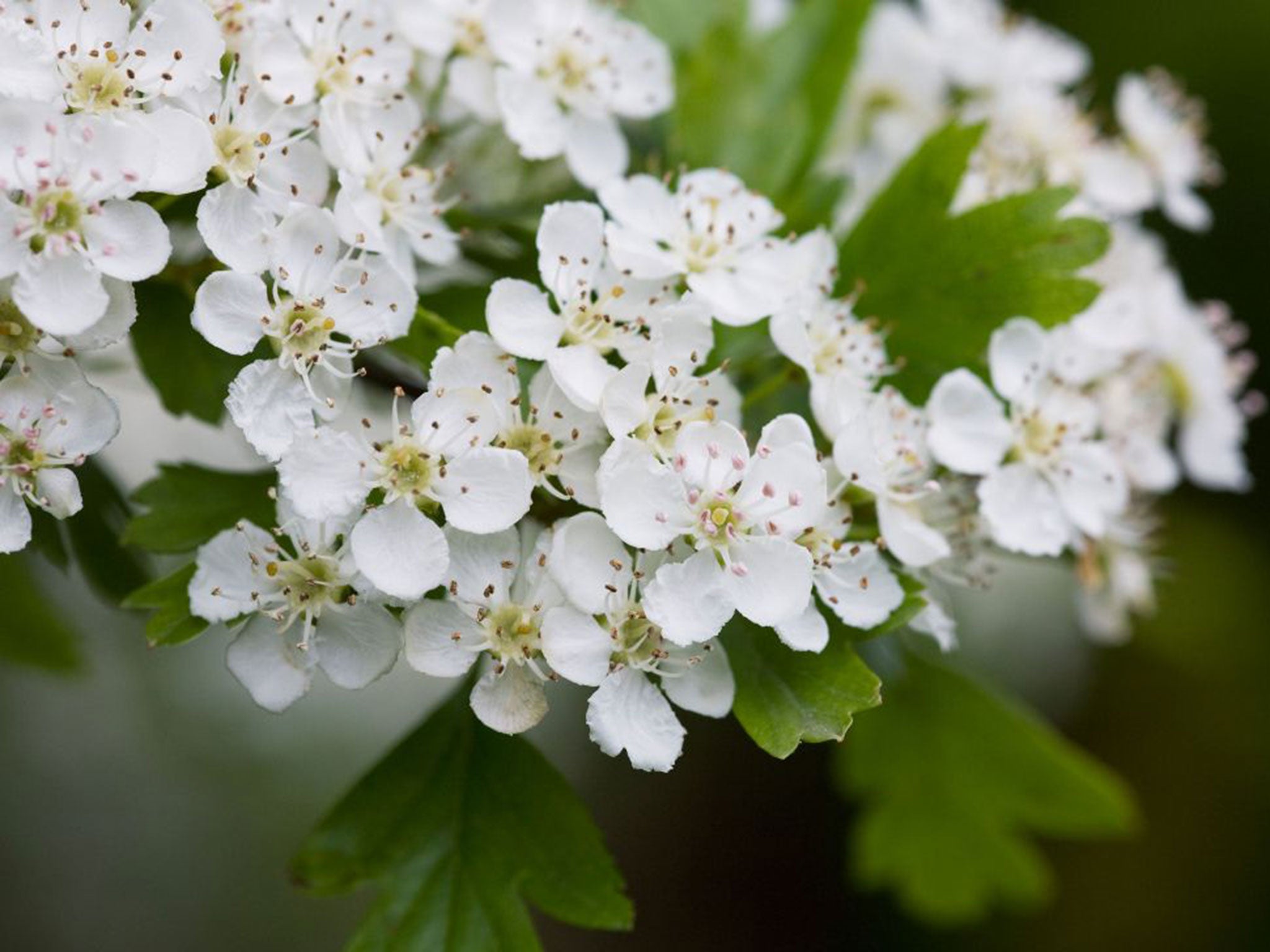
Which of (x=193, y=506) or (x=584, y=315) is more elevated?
(x=584, y=315)

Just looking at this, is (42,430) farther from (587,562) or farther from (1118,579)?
(1118,579)

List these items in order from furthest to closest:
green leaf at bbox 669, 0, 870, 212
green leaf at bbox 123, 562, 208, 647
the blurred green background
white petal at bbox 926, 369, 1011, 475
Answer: the blurred green background
green leaf at bbox 669, 0, 870, 212
white petal at bbox 926, 369, 1011, 475
green leaf at bbox 123, 562, 208, 647

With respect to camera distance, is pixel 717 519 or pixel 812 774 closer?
pixel 717 519

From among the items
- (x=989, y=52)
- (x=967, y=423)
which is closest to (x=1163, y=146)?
(x=989, y=52)

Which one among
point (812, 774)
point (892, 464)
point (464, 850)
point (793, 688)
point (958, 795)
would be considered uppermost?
point (892, 464)

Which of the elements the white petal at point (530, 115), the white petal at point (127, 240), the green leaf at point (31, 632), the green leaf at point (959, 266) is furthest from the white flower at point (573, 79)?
the green leaf at point (31, 632)

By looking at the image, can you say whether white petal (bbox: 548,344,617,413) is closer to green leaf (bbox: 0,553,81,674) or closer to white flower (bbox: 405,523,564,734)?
white flower (bbox: 405,523,564,734)

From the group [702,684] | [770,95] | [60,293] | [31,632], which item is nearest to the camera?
[60,293]

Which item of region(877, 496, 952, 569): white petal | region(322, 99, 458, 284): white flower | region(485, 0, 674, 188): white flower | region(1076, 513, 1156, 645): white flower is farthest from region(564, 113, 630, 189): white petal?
region(1076, 513, 1156, 645): white flower
